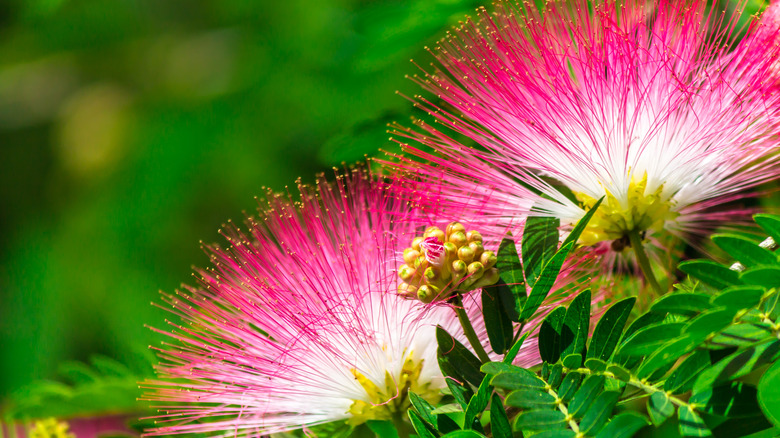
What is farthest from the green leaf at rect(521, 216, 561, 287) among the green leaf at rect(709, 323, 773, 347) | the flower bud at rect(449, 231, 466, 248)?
the green leaf at rect(709, 323, 773, 347)

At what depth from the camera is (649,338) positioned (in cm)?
110

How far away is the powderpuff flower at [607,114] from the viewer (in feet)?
4.70

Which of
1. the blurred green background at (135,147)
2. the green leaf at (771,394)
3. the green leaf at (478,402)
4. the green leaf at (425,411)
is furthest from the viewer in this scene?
the blurred green background at (135,147)

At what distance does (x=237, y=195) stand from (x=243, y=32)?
109 centimetres

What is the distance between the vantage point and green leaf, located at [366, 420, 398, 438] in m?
1.46

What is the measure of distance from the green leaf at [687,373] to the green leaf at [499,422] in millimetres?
241

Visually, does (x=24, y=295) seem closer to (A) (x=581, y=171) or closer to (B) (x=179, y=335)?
(B) (x=179, y=335)

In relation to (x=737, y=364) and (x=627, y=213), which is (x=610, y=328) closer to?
(x=737, y=364)

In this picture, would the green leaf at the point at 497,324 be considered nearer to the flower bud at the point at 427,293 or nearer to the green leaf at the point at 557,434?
the flower bud at the point at 427,293

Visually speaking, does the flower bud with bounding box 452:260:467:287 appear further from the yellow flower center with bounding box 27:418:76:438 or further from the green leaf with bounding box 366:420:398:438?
the yellow flower center with bounding box 27:418:76:438

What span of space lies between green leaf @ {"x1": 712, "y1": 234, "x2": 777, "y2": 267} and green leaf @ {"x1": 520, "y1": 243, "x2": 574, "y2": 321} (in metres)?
0.25

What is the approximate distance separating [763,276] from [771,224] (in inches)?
5.6

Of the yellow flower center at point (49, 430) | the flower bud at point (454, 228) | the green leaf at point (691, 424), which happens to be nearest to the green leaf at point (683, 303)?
the green leaf at point (691, 424)

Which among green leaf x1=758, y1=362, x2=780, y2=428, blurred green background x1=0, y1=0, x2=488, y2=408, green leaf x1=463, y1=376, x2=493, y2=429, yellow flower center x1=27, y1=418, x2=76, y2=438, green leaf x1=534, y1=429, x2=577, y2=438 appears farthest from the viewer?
blurred green background x1=0, y1=0, x2=488, y2=408
